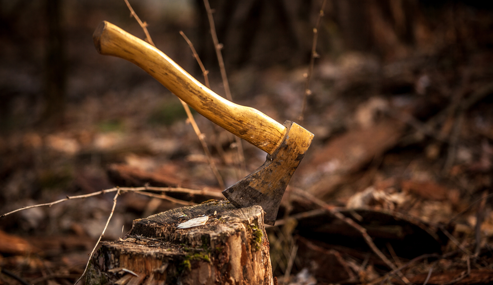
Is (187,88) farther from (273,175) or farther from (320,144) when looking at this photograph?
(320,144)

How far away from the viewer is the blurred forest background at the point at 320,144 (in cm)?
206

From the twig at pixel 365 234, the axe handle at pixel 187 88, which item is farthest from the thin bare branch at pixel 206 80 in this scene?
the twig at pixel 365 234

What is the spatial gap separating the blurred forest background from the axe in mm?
611

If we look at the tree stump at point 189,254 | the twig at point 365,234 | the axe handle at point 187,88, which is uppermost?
the axe handle at point 187,88

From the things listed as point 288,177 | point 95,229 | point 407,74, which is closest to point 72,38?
point 95,229

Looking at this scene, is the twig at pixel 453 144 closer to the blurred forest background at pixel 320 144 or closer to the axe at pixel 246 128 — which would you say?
the blurred forest background at pixel 320 144

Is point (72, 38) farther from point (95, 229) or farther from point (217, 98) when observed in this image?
point (217, 98)

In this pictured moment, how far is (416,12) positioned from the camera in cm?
557

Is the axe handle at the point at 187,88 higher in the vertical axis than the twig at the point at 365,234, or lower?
higher

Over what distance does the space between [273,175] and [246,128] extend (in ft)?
0.84

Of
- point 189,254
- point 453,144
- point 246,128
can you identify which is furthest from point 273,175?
point 453,144

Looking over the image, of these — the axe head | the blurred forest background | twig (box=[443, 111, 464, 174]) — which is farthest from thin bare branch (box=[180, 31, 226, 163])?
twig (box=[443, 111, 464, 174])

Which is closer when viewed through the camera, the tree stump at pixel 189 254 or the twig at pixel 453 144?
the tree stump at pixel 189 254

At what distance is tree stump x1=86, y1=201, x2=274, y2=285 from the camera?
1.15 meters
